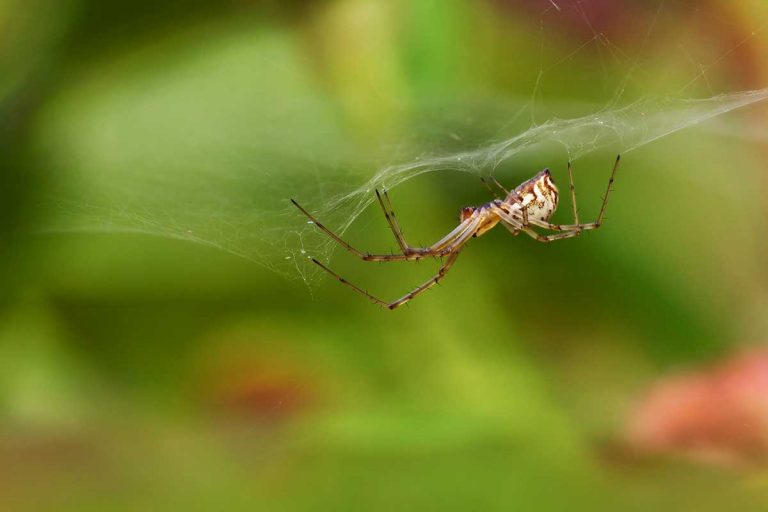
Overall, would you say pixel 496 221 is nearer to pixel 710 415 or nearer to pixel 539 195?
pixel 539 195

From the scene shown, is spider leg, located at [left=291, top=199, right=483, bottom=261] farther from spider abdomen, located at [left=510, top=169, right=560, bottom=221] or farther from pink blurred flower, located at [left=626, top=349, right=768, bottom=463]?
pink blurred flower, located at [left=626, top=349, right=768, bottom=463]

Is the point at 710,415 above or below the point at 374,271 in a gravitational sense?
below

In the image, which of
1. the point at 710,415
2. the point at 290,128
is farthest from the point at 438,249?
the point at 710,415

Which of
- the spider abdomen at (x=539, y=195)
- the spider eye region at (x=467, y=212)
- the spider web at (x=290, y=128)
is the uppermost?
the spider web at (x=290, y=128)

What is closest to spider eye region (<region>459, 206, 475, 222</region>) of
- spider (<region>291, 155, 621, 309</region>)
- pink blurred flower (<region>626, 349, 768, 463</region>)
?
spider (<region>291, 155, 621, 309</region>)

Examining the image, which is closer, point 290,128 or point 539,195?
point 539,195

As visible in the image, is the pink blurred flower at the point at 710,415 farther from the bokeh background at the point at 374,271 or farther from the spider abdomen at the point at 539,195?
the spider abdomen at the point at 539,195

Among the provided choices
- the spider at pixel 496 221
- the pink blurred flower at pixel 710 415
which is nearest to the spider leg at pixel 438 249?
the spider at pixel 496 221

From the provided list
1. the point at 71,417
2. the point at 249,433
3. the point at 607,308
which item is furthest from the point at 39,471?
the point at 607,308
